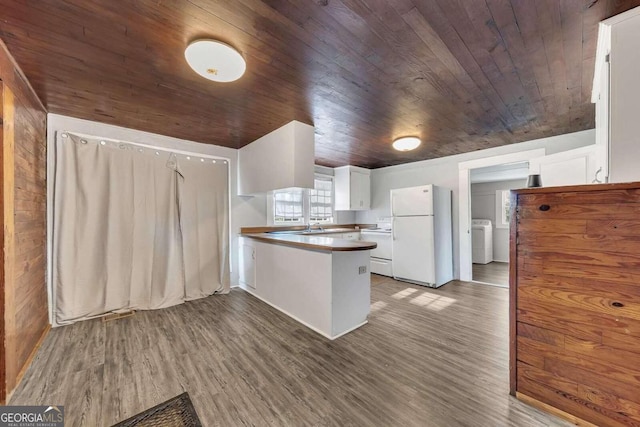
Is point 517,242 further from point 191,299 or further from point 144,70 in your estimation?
point 191,299

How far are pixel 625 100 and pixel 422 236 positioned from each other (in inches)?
111

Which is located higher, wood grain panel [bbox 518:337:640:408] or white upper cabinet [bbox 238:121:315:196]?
white upper cabinet [bbox 238:121:315:196]

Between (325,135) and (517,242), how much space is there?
2467mm

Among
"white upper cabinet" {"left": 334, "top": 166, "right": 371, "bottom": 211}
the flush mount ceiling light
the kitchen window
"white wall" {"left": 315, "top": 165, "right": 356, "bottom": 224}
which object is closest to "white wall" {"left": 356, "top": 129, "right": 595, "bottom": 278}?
"white wall" {"left": 315, "top": 165, "right": 356, "bottom": 224}

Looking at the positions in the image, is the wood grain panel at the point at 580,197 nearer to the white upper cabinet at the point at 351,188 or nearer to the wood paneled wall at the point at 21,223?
the wood paneled wall at the point at 21,223

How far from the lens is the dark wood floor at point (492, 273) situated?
14.0 ft

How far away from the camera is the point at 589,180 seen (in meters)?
2.63

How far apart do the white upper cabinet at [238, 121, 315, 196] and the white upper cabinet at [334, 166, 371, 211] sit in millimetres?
2249

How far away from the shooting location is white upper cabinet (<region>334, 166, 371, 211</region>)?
5.20 m

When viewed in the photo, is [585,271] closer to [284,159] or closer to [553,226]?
[553,226]

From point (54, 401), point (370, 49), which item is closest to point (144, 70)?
point (370, 49)

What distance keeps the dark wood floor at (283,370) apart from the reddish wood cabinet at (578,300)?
0.22 meters

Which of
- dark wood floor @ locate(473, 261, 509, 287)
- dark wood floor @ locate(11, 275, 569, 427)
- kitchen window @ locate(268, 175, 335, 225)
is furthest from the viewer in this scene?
kitchen window @ locate(268, 175, 335, 225)

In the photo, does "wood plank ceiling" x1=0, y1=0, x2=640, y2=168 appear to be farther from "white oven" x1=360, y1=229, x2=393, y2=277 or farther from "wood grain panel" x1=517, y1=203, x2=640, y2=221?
"white oven" x1=360, y1=229, x2=393, y2=277
